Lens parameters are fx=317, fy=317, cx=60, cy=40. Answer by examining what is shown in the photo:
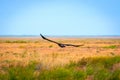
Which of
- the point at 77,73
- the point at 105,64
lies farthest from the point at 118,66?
the point at 77,73

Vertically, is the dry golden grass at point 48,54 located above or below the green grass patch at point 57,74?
below

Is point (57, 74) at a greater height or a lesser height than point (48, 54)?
greater

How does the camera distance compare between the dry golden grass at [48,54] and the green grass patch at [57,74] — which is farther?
the dry golden grass at [48,54]

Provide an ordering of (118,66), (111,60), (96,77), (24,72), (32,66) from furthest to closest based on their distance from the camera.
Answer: (111,60)
(118,66)
(32,66)
(96,77)
(24,72)

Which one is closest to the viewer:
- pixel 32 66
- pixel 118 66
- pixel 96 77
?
pixel 96 77

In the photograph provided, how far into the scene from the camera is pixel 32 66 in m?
13.7

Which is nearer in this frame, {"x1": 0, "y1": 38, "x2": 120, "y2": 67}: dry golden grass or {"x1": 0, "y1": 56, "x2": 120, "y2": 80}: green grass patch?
{"x1": 0, "y1": 56, "x2": 120, "y2": 80}: green grass patch

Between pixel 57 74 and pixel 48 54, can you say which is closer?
pixel 57 74

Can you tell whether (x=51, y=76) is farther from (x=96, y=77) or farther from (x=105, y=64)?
(x=105, y=64)

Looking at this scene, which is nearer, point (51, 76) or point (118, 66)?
point (51, 76)

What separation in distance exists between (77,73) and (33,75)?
5.72 ft

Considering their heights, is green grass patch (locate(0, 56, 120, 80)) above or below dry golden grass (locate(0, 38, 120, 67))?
above

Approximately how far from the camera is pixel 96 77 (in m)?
12.6

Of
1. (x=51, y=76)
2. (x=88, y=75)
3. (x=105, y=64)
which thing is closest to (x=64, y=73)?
(x=51, y=76)
